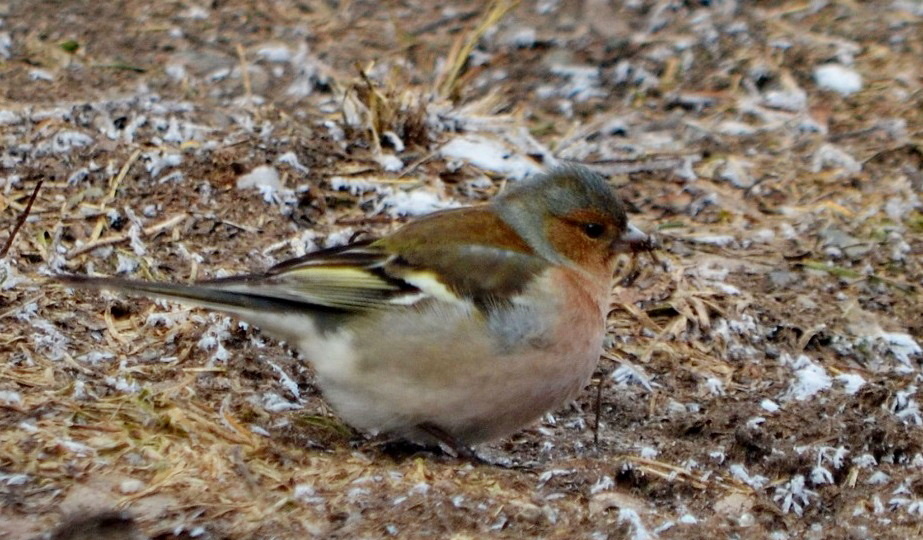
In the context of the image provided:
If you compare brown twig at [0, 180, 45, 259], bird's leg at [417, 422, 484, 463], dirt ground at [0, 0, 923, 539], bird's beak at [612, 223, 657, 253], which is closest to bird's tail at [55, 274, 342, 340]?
dirt ground at [0, 0, 923, 539]

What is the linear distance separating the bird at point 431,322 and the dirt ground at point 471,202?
0.18 meters

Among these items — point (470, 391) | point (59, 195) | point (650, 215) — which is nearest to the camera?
point (470, 391)

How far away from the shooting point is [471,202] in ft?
19.4

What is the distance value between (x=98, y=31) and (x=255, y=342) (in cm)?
327

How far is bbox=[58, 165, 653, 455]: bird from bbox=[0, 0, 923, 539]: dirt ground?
0.18 m

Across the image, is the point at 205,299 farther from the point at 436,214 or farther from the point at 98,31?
the point at 98,31

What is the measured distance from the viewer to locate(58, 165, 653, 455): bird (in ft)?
13.1

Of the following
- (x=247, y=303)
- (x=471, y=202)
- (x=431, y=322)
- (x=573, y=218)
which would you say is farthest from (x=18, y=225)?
(x=471, y=202)

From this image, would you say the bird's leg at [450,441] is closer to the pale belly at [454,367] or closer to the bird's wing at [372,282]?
the pale belly at [454,367]

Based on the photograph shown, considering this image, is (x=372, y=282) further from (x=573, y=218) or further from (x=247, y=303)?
(x=573, y=218)

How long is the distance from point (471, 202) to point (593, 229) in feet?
4.62

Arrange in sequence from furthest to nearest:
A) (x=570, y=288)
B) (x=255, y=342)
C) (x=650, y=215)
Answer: (x=650, y=215) → (x=255, y=342) → (x=570, y=288)

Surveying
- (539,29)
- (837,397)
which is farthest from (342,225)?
(539,29)

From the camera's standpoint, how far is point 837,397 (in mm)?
4758
